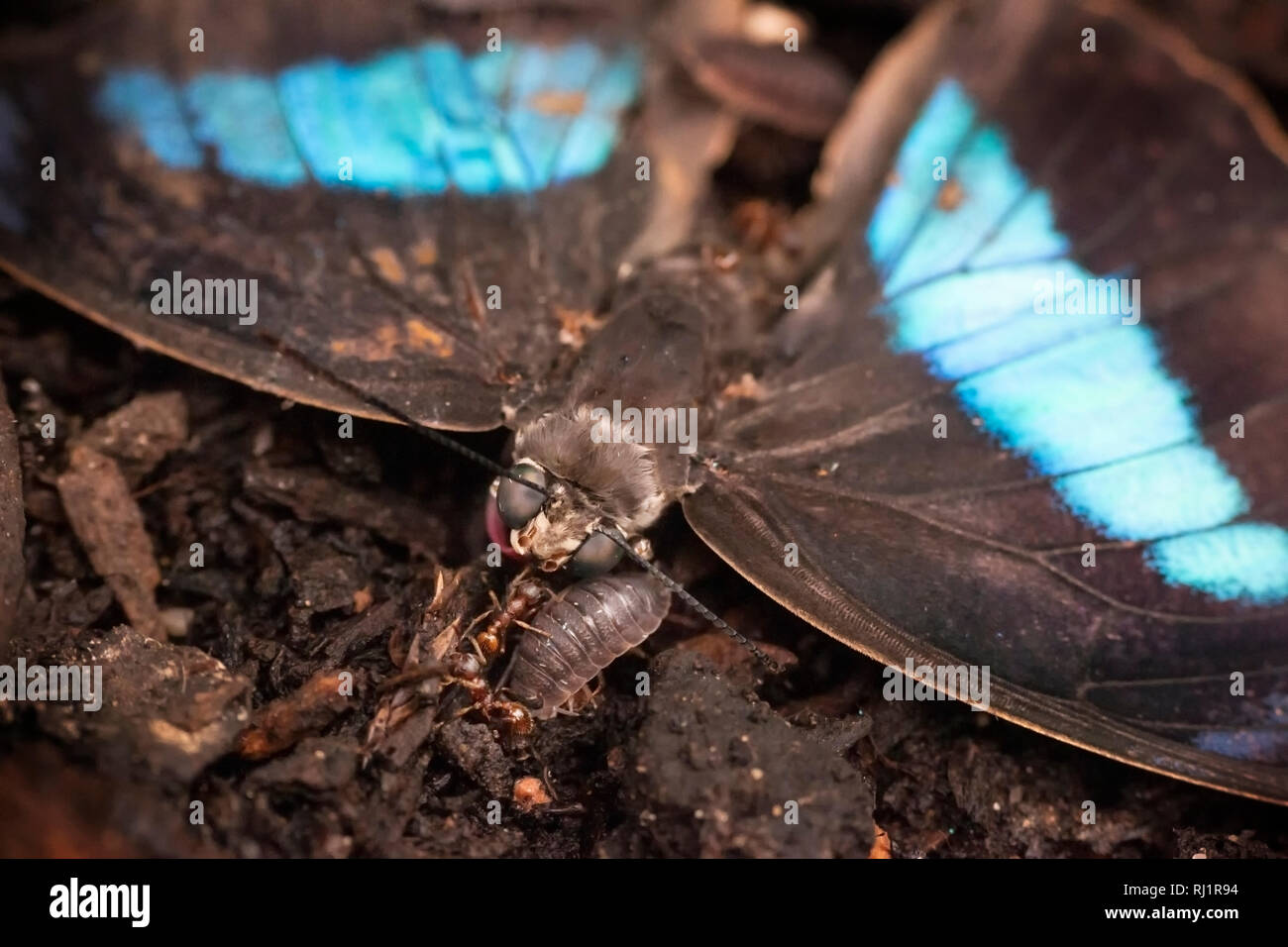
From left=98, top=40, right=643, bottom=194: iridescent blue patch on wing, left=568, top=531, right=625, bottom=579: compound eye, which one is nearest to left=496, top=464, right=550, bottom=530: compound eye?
left=568, top=531, right=625, bottom=579: compound eye

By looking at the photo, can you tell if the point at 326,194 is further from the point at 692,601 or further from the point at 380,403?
the point at 692,601

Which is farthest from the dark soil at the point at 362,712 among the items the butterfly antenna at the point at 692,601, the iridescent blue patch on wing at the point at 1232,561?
the iridescent blue patch on wing at the point at 1232,561

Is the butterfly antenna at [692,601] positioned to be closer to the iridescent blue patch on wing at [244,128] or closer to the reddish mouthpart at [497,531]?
the reddish mouthpart at [497,531]

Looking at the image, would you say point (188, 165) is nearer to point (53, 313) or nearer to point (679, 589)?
point (53, 313)

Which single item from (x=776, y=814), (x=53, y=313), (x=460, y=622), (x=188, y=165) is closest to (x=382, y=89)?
(x=188, y=165)

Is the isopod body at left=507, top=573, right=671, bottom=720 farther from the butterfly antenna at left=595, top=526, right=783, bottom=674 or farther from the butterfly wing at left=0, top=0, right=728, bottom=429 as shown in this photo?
the butterfly wing at left=0, top=0, right=728, bottom=429

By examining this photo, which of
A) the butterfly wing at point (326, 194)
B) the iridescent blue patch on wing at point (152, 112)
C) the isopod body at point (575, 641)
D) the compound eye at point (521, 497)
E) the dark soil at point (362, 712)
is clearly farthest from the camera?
the iridescent blue patch on wing at point (152, 112)
